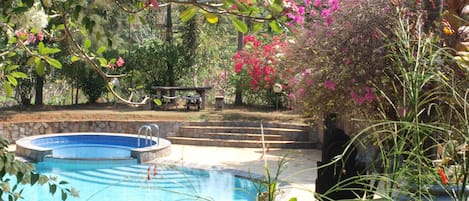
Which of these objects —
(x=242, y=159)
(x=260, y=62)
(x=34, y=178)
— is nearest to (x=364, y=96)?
(x=34, y=178)

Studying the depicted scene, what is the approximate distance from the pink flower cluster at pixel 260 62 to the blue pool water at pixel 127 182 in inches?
177

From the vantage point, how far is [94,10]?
5.43 feet

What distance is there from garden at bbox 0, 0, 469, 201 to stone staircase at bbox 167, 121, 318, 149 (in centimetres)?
136

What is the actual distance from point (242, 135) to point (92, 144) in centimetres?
307

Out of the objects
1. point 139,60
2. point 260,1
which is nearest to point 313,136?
point 139,60

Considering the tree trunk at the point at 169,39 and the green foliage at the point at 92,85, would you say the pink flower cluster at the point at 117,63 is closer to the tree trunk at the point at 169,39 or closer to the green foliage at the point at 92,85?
the green foliage at the point at 92,85

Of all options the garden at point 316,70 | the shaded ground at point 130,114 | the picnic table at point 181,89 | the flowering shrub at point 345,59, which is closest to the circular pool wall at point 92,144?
the shaded ground at point 130,114

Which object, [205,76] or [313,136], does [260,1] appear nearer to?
[313,136]

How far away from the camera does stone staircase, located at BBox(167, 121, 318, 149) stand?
11.2m

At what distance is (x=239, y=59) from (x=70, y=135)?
434 cm

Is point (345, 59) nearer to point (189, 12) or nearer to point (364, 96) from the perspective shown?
point (364, 96)

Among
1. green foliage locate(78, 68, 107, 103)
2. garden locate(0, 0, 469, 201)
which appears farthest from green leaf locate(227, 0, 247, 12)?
green foliage locate(78, 68, 107, 103)

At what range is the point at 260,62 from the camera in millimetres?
12984

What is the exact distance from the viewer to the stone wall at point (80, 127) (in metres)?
11.5
